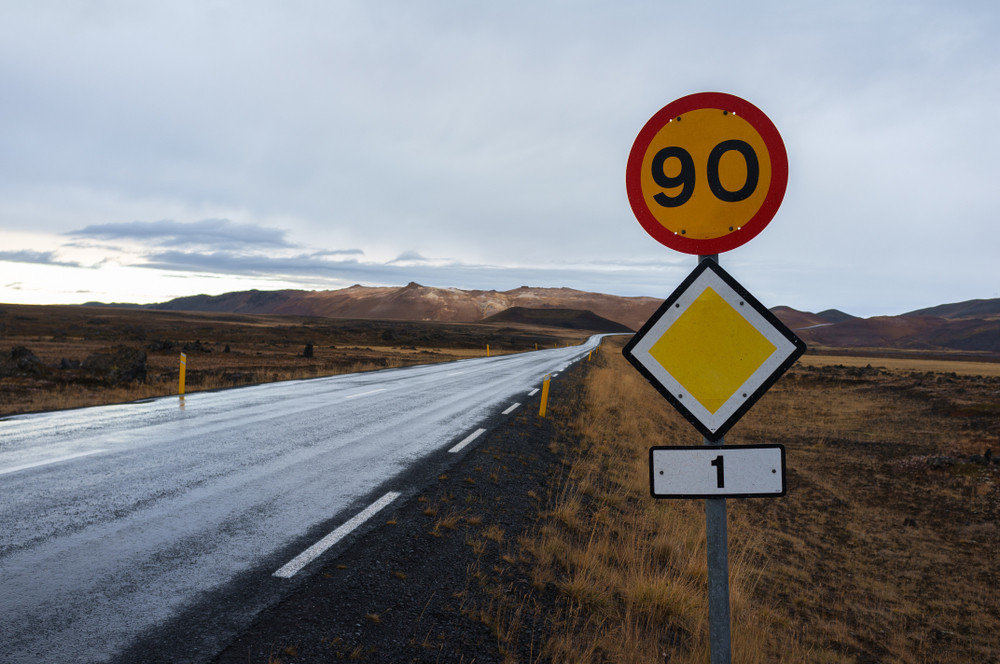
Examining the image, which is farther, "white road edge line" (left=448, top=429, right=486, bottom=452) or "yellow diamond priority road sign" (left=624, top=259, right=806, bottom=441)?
"white road edge line" (left=448, top=429, right=486, bottom=452)

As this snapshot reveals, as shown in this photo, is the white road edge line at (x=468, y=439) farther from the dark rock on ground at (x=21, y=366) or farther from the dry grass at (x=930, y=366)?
the dry grass at (x=930, y=366)

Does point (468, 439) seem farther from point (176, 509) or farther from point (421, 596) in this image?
point (421, 596)

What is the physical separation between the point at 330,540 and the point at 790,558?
21.3 ft

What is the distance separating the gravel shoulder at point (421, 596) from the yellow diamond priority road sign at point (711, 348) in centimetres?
195

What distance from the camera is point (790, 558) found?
7.76 m

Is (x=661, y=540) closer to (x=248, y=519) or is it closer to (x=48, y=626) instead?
(x=248, y=519)

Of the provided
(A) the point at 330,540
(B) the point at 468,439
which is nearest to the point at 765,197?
(A) the point at 330,540

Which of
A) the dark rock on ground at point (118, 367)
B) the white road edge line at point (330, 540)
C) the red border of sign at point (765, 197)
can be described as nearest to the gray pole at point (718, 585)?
the red border of sign at point (765, 197)

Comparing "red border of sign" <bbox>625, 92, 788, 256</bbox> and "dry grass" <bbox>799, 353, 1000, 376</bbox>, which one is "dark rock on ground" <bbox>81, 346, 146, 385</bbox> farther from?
"dry grass" <bbox>799, 353, 1000, 376</bbox>

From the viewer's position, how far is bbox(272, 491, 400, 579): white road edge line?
4006 millimetres

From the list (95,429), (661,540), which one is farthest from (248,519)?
(95,429)

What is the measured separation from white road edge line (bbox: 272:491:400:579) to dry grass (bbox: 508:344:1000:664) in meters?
1.53

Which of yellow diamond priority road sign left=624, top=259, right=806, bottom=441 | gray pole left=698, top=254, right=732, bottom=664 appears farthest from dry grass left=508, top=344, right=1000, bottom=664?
yellow diamond priority road sign left=624, top=259, right=806, bottom=441

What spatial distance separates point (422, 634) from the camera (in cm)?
340
